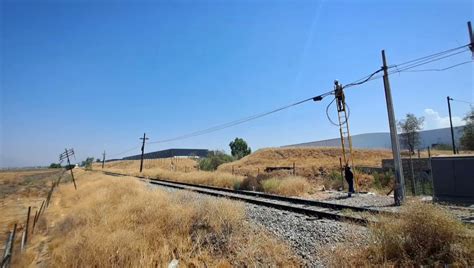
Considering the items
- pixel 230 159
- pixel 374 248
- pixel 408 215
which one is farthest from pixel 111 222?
pixel 230 159

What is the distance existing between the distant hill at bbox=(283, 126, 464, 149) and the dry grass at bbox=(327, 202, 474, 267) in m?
75.5

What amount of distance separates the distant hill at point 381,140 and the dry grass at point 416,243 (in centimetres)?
7551

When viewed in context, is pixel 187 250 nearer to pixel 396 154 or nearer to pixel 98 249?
pixel 98 249

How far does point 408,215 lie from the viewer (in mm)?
5707

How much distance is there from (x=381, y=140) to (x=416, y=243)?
114 metres

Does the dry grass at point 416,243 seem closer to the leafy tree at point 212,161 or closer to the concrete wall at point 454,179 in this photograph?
the concrete wall at point 454,179

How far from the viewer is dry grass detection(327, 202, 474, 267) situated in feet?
15.9

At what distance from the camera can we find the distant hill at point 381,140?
82000 mm

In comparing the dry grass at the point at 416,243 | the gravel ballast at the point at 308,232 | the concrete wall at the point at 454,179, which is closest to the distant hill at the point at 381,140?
the concrete wall at the point at 454,179

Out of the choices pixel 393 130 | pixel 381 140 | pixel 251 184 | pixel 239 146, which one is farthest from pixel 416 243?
pixel 381 140

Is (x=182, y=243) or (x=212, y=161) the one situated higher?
(x=212, y=161)

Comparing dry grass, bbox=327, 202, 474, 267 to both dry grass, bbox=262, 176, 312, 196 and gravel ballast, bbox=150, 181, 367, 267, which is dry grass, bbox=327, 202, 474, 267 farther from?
dry grass, bbox=262, 176, 312, 196

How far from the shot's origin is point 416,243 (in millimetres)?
5215

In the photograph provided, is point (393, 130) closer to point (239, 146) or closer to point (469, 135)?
point (469, 135)
